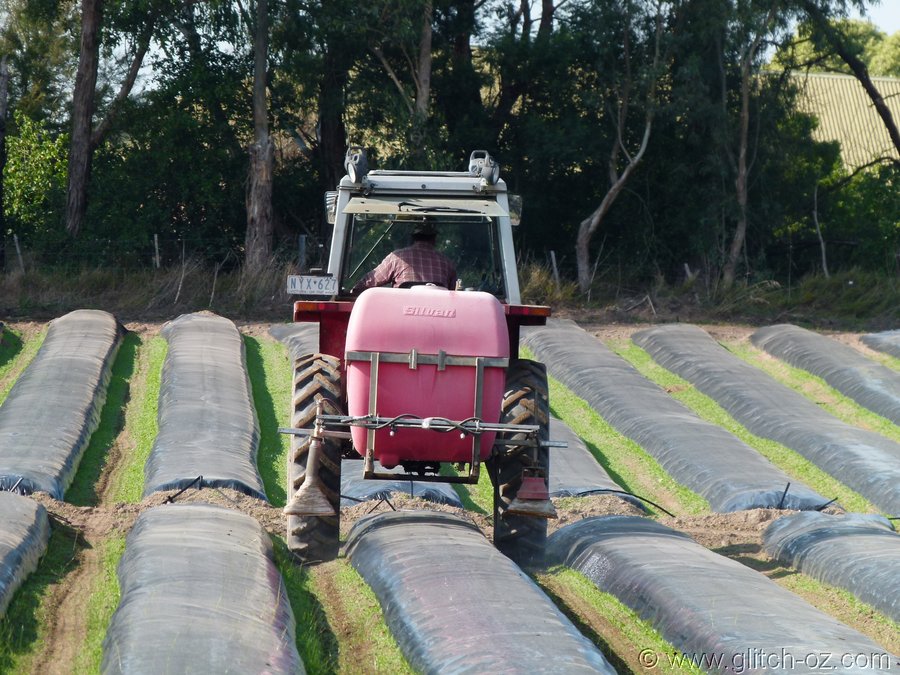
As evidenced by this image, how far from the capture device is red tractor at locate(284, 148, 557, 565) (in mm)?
6078

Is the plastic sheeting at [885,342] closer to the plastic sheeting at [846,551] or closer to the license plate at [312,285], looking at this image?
the plastic sheeting at [846,551]

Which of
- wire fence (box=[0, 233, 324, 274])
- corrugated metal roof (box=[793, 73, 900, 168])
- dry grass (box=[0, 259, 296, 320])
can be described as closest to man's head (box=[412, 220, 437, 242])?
dry grass (box=[0, 259, 296, 320])

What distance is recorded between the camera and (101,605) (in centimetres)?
602

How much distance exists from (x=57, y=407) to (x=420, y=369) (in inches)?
222

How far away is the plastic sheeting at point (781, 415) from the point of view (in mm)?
9820

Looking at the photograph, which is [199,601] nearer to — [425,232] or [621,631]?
[621,631]

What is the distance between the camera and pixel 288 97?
72.3 feet

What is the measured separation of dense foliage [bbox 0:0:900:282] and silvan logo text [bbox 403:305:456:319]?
1440 centimetres

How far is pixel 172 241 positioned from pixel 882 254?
15150 millimetres

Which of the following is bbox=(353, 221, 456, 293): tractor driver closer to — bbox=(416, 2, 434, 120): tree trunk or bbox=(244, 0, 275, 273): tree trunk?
bbox=(244, 0, 275, 273): tree trunk

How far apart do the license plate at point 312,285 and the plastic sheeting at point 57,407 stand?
116 inches

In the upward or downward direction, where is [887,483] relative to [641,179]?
downward

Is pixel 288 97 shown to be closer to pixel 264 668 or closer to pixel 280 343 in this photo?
pixel 280 343

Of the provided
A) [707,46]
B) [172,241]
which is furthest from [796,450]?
[172,241]
